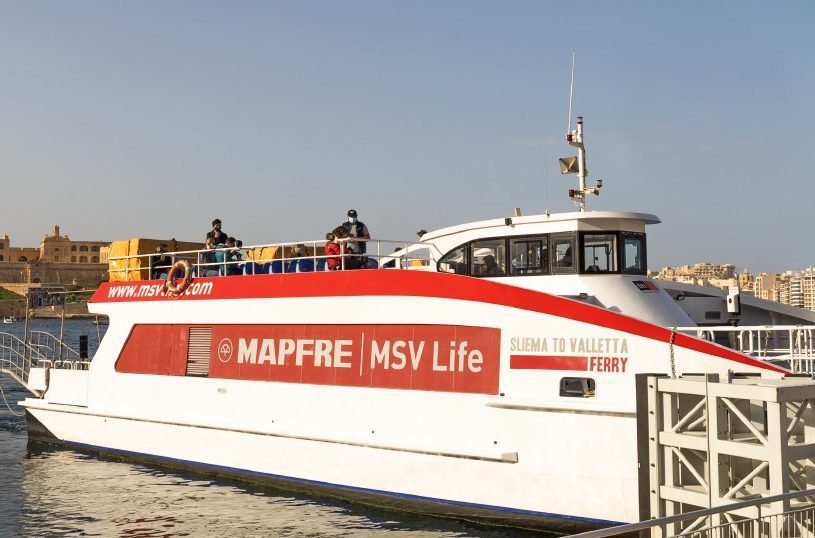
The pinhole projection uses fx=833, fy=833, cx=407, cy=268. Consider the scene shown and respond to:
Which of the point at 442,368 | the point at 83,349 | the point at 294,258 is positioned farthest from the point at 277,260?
the point at 83,349

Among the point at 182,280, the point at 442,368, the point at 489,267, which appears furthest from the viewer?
the point at 182,280

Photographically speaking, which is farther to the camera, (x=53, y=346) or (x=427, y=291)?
(x=53, y=346)

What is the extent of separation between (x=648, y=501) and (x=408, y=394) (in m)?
4.06

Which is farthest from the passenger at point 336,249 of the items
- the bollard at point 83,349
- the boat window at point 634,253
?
the bollard at point 83,349

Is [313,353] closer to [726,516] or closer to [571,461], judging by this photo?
[571,461]

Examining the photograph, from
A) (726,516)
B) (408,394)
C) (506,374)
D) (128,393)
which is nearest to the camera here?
(726,516)

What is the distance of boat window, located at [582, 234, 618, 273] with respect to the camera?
40.8 feet

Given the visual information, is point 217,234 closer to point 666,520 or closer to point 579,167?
point 579,167

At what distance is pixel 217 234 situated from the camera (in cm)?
1741

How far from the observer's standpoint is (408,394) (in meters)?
12.8

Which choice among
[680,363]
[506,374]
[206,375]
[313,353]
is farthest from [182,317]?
[680,363]

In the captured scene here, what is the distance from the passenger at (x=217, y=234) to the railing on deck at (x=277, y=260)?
27 cm

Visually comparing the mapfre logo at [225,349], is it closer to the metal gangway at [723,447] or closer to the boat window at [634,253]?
the boat window at [634,253]

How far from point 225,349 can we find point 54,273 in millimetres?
175060
